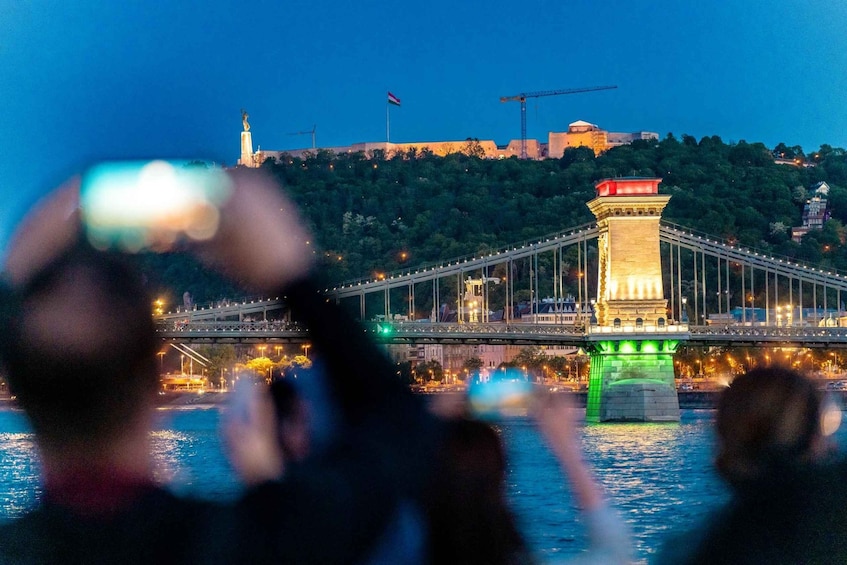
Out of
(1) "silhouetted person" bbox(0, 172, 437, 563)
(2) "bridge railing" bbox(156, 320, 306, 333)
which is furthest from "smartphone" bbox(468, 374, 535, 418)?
(2) "bridge railing" bbox(156, 320, 306, 333)

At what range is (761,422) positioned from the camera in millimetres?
4461

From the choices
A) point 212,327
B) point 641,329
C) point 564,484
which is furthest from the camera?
point 212,327

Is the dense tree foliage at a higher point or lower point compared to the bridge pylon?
higher

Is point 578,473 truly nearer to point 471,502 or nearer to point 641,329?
point 471,502

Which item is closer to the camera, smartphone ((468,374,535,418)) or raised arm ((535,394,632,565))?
raised arm ((535,394,632,565))

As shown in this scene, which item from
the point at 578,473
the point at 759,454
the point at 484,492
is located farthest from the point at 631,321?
the point at 578,473

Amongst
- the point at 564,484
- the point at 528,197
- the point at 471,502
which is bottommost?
the point at 564,484

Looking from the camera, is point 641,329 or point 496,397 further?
point 641,329

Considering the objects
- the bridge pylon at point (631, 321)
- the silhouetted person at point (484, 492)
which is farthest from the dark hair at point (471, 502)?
the bridge pylon at point (631, 321)

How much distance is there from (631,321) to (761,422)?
52195 millimetres

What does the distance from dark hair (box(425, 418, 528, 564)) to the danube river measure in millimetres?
631

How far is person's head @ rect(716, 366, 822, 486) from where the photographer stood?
435 centimetres

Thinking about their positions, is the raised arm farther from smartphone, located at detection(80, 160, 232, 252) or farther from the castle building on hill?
the castle building on hill

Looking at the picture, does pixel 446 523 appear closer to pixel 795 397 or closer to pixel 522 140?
pixel 795 397
